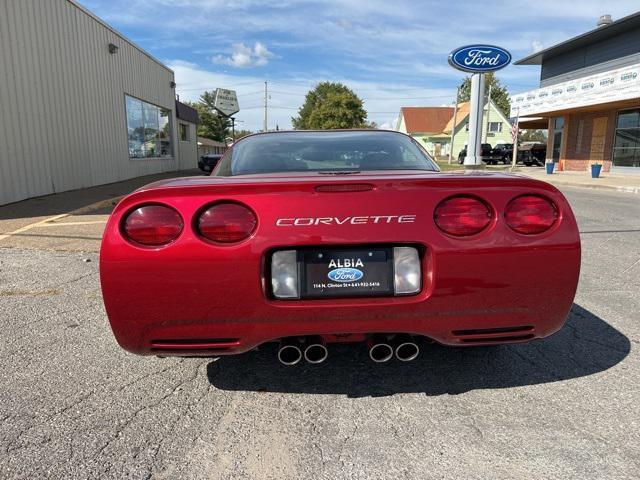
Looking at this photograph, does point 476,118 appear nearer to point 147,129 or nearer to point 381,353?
point 147,129

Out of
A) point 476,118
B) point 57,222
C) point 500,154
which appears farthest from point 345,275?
point 500,154

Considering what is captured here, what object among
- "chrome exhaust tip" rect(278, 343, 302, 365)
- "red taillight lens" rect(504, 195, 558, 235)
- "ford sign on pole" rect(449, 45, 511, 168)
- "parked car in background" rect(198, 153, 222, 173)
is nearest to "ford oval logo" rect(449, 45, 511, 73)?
"ford sign on pole" rect(449, 45, 511, 168)

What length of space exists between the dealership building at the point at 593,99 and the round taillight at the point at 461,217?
2248cm

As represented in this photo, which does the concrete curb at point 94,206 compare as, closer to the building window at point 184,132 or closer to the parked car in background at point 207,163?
the parked car in background at point 207,163

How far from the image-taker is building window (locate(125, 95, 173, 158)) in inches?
688

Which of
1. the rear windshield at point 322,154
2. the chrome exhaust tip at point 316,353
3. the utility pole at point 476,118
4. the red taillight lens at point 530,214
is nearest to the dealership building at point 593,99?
the utility pole at point 476,118

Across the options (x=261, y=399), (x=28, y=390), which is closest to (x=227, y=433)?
(x=261, y=399)

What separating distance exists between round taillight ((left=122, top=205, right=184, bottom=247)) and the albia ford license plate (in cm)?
57

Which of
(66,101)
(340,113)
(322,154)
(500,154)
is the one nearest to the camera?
(322,154)

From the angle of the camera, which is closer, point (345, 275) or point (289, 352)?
point (345, 275)

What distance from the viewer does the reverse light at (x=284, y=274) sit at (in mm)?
1977

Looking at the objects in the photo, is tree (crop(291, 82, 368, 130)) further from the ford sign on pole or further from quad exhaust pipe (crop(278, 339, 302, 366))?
quad exhaust pipe (crop(278, 339, 302, 366))

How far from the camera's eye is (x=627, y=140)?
74.9 feet

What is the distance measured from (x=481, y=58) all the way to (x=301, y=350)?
23.3 metres
